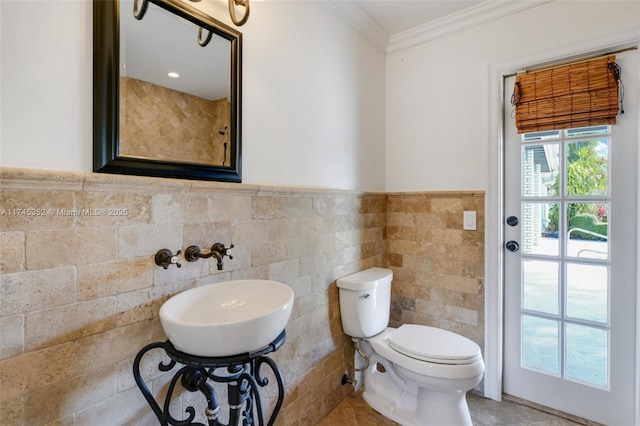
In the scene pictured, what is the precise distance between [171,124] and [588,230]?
220 cm

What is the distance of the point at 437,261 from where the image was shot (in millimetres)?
2131

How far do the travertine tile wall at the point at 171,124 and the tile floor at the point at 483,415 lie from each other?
5.23ft

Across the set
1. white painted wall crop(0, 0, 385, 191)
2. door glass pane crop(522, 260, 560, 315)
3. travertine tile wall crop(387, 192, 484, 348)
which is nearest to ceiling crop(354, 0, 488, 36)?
white painted wall crop(0, 0, 385, 191)

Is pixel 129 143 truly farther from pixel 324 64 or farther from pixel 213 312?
pixel 324 64

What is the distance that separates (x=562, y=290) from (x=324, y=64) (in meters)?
1.94

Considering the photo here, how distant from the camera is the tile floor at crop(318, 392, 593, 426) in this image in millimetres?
1740

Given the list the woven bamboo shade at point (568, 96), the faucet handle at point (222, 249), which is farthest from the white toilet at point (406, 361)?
the woven bamboo shade at point (568, 96)

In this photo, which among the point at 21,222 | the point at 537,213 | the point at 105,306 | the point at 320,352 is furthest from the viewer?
the point at 537,213

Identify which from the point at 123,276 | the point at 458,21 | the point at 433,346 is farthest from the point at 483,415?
the point at 458,21

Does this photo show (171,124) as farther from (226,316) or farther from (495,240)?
(495,240)

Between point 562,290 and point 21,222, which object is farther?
point 562,290

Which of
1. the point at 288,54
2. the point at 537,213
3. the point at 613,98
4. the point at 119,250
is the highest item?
the point at 288,54

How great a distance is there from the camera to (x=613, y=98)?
162 centimetres

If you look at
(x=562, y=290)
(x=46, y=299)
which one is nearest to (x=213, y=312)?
(x=46, y=299)
